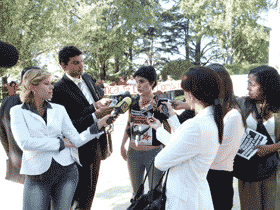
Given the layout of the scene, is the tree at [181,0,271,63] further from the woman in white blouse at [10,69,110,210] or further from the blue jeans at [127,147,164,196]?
the woman in white blouse at [10,69,110,210]

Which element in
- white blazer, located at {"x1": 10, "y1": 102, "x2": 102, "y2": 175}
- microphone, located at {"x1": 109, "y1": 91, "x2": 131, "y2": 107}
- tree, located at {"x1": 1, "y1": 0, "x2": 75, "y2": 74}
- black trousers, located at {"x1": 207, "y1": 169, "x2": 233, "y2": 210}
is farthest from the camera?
tree, located at {"x1": 1, "y1": 0, "x2": 75, "y2": 74}

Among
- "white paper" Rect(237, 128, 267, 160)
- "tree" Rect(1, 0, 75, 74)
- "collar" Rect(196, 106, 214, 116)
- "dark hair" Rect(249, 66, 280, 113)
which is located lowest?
"white paper" Rect(237, 128, 267, 160)

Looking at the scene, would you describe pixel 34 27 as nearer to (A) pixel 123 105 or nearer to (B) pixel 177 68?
(A) pixel 123 105

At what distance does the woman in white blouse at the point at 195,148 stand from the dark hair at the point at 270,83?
983mm

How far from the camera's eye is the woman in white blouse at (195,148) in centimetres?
164

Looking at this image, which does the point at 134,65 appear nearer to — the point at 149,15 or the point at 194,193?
the point at 149,15

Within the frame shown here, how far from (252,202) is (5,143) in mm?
2600

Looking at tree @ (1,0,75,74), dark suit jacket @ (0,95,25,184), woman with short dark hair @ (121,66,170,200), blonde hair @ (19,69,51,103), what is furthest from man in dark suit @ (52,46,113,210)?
tree @ (1,0,75,74)

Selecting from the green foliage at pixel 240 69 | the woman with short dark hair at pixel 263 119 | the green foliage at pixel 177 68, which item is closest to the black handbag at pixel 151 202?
the woman with short dark hair at pixel 263 119

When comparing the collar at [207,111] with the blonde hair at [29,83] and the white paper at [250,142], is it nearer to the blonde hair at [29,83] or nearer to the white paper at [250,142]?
the white paper at [250,142]

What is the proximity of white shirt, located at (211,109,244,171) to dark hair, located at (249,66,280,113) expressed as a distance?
22.2 inches

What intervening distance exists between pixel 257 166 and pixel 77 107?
204cm

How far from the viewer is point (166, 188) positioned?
5.95 ft

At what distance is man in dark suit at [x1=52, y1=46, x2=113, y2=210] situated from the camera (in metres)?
2.82
